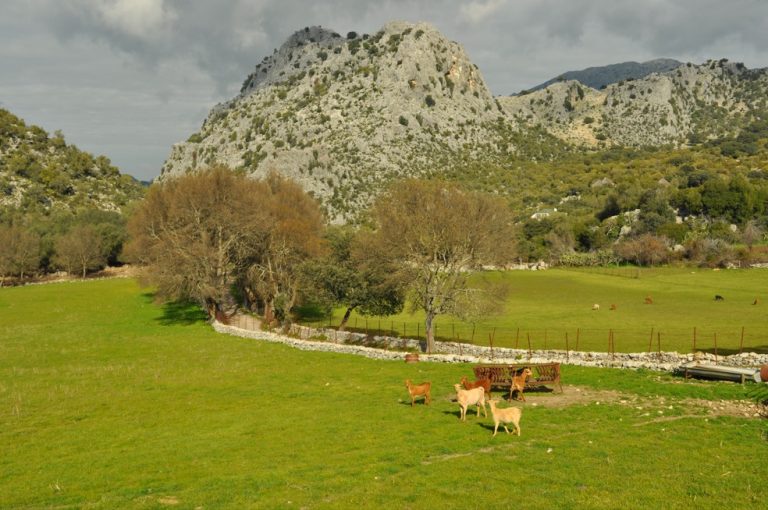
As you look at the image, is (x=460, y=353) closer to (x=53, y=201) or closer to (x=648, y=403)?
(x=648, y=403)

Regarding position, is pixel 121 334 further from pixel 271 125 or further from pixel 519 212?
pixel 271 125

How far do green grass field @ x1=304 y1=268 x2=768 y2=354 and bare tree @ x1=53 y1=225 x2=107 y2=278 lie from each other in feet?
225

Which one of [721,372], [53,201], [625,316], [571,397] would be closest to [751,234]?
[625,316]

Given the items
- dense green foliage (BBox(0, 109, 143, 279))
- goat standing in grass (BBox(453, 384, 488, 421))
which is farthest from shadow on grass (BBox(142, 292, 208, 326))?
goat standing in grass (BBox(453, 384, 488, 421))

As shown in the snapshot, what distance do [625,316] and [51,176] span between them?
543 feet

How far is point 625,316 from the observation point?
56.2 meters

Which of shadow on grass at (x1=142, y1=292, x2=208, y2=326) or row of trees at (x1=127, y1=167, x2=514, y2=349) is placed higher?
row of trees at (x1=127, y1=167, x2=514, y2=349)

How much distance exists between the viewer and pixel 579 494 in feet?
43.3

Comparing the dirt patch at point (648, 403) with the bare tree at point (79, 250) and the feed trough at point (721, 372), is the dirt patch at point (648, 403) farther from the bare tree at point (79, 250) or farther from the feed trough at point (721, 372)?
the bare tree at point (79, 250)

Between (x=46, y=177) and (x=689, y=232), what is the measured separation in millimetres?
177415

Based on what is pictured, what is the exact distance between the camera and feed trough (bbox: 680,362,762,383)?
84.3 feet

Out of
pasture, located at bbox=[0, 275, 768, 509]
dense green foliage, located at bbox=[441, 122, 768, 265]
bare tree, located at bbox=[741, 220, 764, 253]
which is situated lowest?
pasture, located at bbox=[0, 275, 768, 509]

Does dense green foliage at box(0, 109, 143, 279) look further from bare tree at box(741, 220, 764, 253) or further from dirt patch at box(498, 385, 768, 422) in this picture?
bare tree at box(741, 220, 764, 253)

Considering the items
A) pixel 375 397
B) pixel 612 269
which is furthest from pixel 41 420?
pixel 612 269
